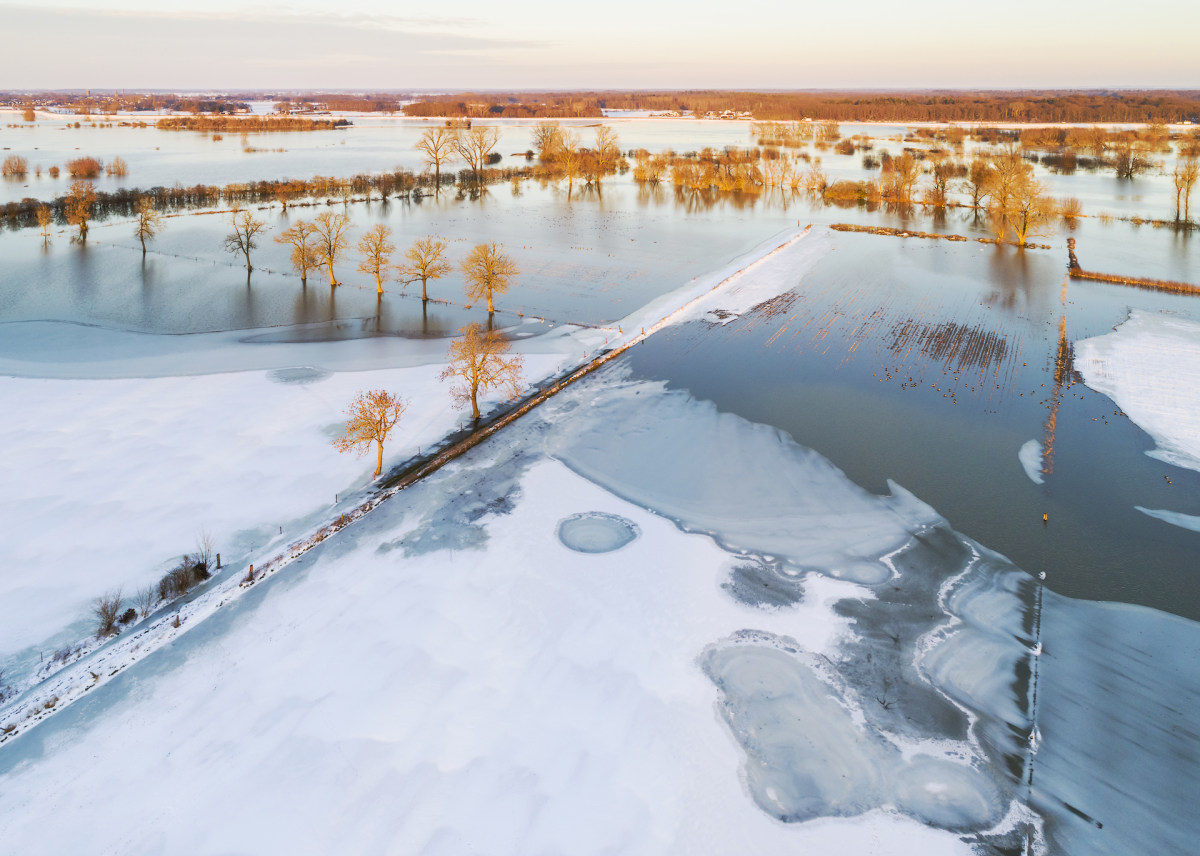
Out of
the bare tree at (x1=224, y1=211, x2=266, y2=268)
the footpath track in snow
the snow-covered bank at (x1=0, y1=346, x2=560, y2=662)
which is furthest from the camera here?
the bare tree at (x1=224, y1=211, x2=266, y2=268)

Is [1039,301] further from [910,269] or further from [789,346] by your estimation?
[789,346]

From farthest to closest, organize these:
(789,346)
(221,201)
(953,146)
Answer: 1. (953,146)
2. (221,201)
3. (789,346)

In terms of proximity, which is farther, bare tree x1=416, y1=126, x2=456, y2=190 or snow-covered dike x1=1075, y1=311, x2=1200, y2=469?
bare tree x1=416, y1=126, x2=456, y2=190

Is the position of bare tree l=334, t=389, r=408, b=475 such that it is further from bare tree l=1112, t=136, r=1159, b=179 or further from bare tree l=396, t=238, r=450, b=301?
bare tree l=1112, t=136, r=1159, b=179

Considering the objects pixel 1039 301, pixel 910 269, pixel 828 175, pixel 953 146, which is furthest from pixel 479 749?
pixel 953 146

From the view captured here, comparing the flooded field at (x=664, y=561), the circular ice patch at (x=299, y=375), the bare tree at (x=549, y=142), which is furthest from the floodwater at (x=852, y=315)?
the bare tree at (x=549, y=142)

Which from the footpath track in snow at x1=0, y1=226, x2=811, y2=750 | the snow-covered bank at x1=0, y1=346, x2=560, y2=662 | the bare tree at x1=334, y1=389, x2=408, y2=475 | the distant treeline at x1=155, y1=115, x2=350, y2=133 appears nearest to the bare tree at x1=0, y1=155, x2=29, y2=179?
the snow-covered bank at x1=0, y1=346, x2=560, y2=662

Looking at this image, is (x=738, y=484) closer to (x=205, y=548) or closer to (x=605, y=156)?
(x=205, y=548)
